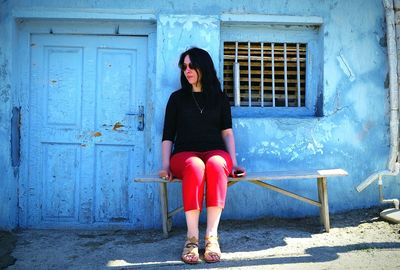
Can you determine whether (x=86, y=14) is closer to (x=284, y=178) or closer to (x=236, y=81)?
(x=236, y=81)

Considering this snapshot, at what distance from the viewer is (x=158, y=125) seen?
4.41 m

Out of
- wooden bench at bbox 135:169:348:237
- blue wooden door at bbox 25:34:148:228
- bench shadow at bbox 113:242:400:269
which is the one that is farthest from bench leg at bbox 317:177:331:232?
blue wooden door at bbox 25:34:148:228

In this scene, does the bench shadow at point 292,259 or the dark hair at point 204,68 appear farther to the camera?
the dark hair at point 204,68

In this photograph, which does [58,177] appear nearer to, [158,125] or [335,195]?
[158,125]

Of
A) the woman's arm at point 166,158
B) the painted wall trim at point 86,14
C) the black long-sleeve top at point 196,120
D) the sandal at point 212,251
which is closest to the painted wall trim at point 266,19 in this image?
the painted wall trim at point 86,14

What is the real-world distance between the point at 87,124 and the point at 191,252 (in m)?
2.04

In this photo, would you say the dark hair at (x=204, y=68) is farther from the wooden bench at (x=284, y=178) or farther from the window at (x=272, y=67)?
the wooden bench at (x=284, y=178)

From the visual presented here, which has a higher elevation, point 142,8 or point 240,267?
point 142,8

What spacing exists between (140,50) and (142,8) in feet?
1.45

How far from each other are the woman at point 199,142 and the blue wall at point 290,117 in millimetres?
433

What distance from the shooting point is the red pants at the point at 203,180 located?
329 cm

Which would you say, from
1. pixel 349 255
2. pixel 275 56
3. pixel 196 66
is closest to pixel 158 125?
pixel 196 66

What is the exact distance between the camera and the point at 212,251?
3.22m

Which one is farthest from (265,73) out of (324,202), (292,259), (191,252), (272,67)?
(191,252)
